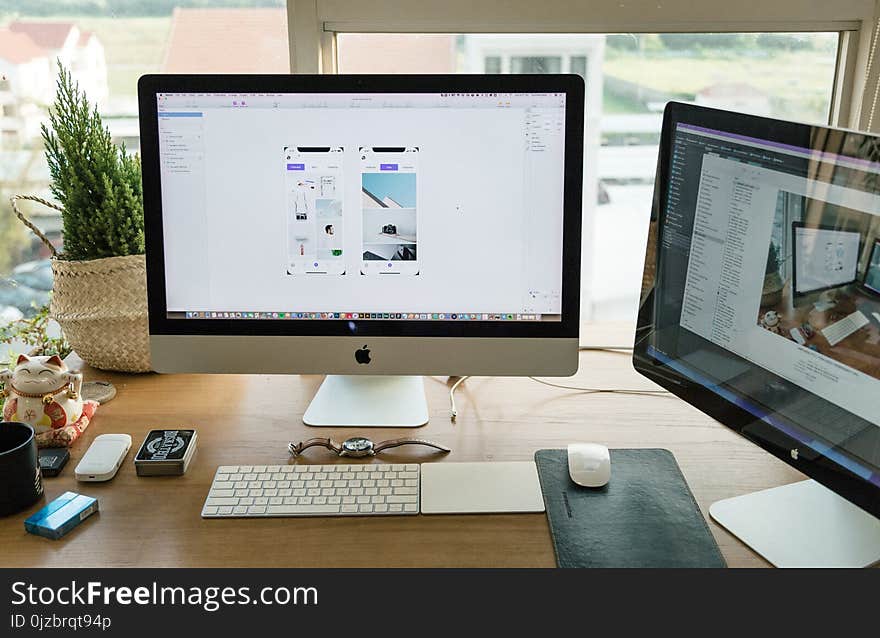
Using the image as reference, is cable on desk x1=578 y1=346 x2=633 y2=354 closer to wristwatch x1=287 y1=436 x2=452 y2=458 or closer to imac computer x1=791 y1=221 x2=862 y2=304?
wristwatch x1=287 y1=436 x2=452 y2=458

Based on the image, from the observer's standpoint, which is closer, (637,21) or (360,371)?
(360,371)

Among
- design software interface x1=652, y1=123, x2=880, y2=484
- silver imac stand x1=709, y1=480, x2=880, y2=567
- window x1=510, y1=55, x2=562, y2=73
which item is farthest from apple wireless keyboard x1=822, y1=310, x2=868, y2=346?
window x1=510, y1=55, x2=562, y2=73

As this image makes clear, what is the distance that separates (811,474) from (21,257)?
1419 mm

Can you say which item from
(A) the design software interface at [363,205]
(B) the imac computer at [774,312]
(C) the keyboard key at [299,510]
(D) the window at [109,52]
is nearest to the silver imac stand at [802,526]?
(B) the imac computer at [774,312]

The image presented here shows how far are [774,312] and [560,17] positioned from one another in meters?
0.75

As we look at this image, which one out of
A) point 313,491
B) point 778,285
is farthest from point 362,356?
point 778,285

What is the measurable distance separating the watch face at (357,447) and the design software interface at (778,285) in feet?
1.38

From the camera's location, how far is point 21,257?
66.3 inches

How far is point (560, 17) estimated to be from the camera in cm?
155

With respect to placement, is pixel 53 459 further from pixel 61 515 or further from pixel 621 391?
pixel 621 391
